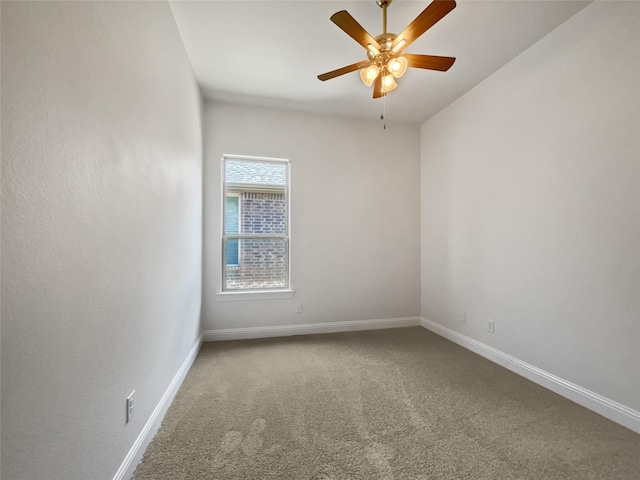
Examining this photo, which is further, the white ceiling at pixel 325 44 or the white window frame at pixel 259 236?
the white window frame at pixel 259 236

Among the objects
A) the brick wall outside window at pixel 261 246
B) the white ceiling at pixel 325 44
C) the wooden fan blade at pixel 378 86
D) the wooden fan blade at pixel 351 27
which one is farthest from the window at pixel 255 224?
the wooden fan blade at pixel 351 27

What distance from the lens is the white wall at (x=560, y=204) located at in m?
1.72

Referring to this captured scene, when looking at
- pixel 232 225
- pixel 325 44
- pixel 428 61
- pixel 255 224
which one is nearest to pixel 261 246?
pixel 255 224

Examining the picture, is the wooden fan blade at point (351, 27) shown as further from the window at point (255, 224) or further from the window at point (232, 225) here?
the window at point (232, 225)

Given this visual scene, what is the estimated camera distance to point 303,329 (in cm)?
341

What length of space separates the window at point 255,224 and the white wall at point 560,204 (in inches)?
86.2

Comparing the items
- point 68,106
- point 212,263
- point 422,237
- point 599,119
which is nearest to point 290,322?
point 212,263

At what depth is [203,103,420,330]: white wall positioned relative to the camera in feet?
10.6

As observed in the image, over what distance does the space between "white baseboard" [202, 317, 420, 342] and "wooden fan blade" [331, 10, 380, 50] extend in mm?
3005

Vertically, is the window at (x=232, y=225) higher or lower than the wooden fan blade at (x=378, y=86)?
lower

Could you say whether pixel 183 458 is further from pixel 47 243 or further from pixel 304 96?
pixel 304 96

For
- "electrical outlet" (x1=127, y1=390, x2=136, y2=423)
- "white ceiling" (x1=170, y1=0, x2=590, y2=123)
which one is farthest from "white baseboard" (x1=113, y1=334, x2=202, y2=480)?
"white ceiling" (x1=170, y1=0, x2=590, y2=123)

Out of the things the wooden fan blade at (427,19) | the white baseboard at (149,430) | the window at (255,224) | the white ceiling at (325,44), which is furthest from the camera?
the window at (255,224)

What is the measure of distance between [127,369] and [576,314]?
297 cm
